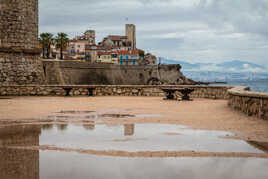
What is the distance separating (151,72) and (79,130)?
68.1 meters

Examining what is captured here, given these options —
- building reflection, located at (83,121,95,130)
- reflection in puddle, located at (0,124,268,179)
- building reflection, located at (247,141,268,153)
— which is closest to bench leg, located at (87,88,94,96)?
building reflection, located at (83,121,95,130)

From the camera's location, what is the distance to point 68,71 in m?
47.9

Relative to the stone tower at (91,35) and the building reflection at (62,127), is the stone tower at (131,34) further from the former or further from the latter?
the building reflection at (62,127)

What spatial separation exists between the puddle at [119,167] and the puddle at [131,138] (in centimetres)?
75

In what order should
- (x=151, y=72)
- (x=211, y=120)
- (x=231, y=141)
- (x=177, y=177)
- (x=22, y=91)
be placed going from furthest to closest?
(x=151, y=72), (x=22, y=91), (x=211, y=120), (x=231, y=141), (x=177, y=177)

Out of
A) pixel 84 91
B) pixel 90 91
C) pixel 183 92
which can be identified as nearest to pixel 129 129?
pixel 183 92

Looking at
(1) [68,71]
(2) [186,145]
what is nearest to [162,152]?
(2) [186,145]

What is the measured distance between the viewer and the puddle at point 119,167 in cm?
474

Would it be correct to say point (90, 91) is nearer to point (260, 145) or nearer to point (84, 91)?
point (84, 91)

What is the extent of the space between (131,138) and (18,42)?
805 inches

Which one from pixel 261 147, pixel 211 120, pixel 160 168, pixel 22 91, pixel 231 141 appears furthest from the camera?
pixel 22 91

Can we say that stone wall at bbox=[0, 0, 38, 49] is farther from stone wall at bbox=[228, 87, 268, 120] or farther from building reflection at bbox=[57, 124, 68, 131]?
building reflection at bbox=[57, 124, 68, 131]

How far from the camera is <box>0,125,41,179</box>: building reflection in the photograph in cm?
481

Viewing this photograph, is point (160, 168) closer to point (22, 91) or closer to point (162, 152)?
point (162, 152)
